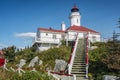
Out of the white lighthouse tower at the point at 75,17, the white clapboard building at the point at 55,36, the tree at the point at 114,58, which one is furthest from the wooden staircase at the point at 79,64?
the white lighthouse tower at the point at 75,17

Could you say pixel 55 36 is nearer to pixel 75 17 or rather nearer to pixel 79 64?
pixel 75 17

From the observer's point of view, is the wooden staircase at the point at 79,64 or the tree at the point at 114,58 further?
the wooden staircase at the point at 79,64

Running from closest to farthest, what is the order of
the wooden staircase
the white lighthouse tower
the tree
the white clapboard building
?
the tree → the wooden staircase → the white clapboard building → the white lighthouse tower

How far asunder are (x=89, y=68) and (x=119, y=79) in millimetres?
5849

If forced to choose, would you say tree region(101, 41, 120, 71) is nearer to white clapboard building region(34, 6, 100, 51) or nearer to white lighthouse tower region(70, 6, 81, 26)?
white clapboard building region(34, 6, 100, 51)

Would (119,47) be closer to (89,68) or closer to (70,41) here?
(89,68)

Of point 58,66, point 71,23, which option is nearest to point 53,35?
point 71,23

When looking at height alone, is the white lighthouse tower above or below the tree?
above

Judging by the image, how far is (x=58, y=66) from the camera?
2156 cm

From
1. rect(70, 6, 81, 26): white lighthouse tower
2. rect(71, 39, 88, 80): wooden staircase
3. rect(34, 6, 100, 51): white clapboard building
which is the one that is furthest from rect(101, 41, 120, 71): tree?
rect(70, 6, 81, 26): white lighthouse tower

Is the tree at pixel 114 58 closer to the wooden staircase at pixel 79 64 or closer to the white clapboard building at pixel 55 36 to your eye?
the wooden staircase at pixel 79 64

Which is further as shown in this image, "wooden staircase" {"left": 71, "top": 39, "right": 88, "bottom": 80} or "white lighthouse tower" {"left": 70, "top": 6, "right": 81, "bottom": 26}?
"white lighthouse tower" {"left": 70, "top": 6, "right": 81, "bottom": 26}

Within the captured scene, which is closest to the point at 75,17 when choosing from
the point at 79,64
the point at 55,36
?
the point at 55,36

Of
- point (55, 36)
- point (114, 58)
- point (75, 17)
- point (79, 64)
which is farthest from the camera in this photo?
point (75, 17)
